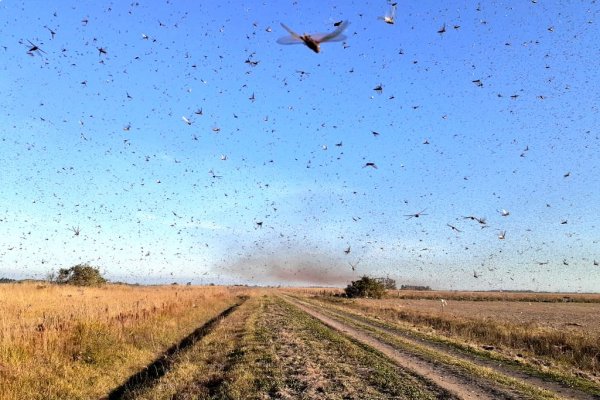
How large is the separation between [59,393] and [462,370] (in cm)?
1083

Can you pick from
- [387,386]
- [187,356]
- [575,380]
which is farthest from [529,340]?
[187,356]

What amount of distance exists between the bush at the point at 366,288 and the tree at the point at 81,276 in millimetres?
49475

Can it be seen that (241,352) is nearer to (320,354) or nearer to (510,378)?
(320,354)

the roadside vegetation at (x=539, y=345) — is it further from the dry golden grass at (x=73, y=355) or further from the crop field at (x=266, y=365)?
the dry golden grass at (x=73, y=355)

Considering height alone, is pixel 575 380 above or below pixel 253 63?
below

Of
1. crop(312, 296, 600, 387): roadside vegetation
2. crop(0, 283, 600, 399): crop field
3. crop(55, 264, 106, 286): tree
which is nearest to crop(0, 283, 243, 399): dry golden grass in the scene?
crop(0, 283, 600, 399): crop field

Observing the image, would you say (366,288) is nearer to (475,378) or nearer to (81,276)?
(81,276)

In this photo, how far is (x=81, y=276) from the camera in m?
68.2

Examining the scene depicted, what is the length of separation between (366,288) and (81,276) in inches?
2130

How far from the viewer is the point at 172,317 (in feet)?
79.4

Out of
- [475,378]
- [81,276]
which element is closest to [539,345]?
[475,378]

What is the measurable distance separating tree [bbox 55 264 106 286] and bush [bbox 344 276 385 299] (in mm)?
49475

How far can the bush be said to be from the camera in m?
90.9

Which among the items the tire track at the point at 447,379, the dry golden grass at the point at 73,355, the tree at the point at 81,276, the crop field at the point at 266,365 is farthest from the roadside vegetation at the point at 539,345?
the tree at the point at 81,276
